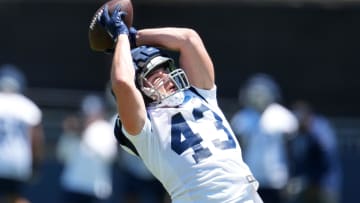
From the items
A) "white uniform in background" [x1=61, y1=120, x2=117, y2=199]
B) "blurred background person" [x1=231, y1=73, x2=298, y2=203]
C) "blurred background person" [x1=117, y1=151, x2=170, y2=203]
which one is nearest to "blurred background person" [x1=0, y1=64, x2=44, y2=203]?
"white uniform in background" [x1=61, y1=120, x2=117, y2=199]

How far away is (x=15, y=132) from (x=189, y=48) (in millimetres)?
5704

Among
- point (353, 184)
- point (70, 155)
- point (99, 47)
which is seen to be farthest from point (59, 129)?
point (99, 47)

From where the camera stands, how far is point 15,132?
39.3ft

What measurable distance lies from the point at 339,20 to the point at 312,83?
0.96m

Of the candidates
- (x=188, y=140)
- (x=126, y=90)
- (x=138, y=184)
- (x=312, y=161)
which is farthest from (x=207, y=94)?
(x=138, y=184)

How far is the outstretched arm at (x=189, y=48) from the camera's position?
651cm

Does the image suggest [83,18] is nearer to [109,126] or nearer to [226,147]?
[109,126]

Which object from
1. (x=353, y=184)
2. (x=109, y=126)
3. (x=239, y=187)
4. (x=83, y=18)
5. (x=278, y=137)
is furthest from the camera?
(x=83, y=18)

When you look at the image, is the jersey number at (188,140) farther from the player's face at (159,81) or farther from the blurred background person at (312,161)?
the blurred background person at (312,161)

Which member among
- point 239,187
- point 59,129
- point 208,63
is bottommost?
point 59,129

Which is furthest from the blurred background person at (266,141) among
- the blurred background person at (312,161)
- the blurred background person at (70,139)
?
the blurred background person at (70,139)

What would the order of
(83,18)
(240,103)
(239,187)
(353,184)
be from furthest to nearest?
(83,18) → (240,103) → (353,184) → (239,187)

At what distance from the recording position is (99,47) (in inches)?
255

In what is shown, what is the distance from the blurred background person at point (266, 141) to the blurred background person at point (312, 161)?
730 mm
